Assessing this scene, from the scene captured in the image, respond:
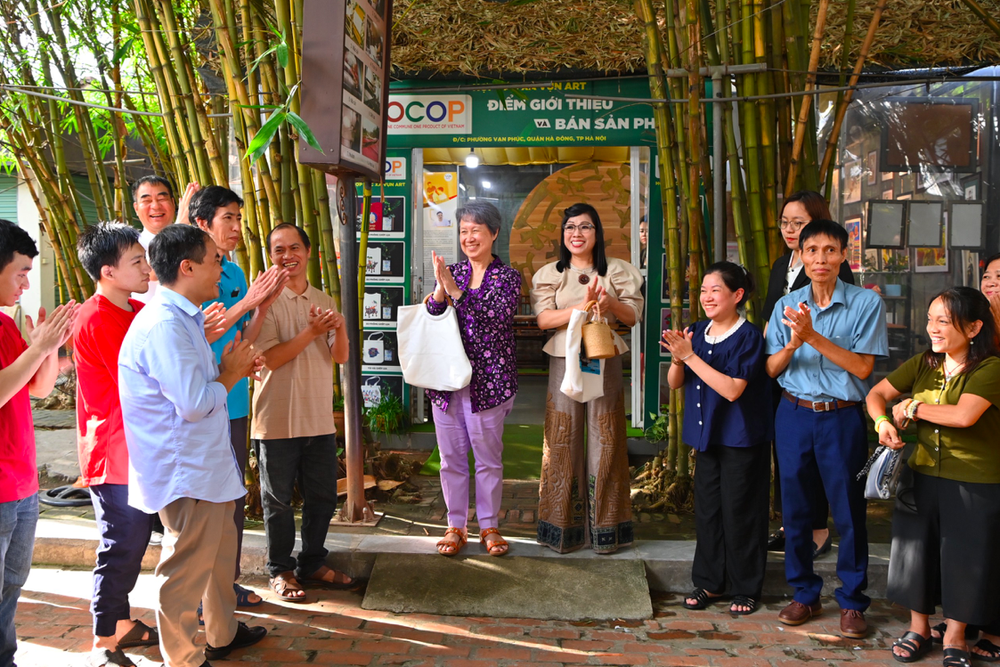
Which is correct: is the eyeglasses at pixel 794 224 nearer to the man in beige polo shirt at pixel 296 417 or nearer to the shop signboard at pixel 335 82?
the shop signboard at pixel 335 82

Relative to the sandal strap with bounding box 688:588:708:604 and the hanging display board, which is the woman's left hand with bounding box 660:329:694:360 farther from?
the hanging display board

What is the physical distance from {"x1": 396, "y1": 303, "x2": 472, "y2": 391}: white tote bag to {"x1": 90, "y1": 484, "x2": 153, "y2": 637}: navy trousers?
1292mm

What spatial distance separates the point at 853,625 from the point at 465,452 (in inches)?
71.1

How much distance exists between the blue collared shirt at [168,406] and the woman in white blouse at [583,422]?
1.66m

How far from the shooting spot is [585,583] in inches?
132

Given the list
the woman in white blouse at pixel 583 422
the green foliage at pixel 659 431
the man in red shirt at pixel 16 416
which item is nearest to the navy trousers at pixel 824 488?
the woman in white blouse at pixel 583 422

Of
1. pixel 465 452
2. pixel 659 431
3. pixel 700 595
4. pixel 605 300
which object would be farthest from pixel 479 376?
pixel 659 431

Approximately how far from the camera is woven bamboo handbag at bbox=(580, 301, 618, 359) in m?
3.34

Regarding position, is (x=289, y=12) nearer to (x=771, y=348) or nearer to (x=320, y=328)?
(x=320, y=328)

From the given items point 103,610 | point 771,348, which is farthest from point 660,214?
point 103,610

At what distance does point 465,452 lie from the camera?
362cm

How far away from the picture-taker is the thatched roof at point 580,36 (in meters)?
4.91

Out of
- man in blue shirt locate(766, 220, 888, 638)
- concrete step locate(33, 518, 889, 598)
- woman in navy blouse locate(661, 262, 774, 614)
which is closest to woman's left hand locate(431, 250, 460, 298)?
woman in navy blouse locate(661, 262, 774, 614)

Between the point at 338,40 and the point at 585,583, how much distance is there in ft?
8.47
